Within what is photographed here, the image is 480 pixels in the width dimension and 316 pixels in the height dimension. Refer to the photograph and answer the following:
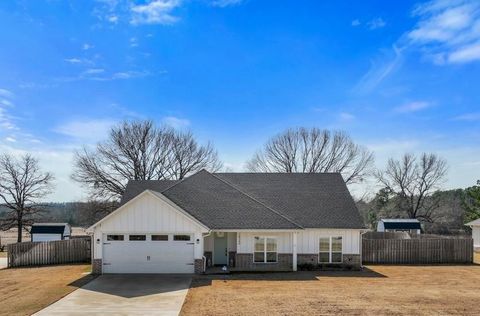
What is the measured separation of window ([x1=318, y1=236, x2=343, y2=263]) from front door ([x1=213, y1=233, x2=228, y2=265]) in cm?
524

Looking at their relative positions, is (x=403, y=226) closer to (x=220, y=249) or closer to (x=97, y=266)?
(x=220, y=249)

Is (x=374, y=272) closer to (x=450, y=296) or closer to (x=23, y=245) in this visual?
(x=450, y=296)

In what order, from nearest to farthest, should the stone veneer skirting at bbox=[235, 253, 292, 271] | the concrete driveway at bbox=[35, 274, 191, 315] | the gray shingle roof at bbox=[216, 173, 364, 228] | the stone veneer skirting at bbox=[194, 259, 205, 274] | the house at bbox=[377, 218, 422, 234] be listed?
the concrete driveway at bbox=[35, 274, 191, 315] < the stone veneer skirting at bbox=[194, 259, 205, 274] < the stone veneer skirting at bbox=[235, 253, 292, 271] < the gray shingle roof at bbox=[216, 173, 364, 228] < the house at bbox=[377, 218, 422, 234]

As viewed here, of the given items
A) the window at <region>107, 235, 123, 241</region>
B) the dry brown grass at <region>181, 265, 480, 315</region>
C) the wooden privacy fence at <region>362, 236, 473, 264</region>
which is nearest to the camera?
the dry brown grass at <region>181, 265, 480, 315</region>

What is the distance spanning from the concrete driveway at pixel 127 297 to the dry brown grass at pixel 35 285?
1.77 ft

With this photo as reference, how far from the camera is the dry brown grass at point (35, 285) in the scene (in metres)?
14.7

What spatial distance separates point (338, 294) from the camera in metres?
16.8

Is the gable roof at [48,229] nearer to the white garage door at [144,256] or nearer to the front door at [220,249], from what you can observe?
the white garage door at [144,256]

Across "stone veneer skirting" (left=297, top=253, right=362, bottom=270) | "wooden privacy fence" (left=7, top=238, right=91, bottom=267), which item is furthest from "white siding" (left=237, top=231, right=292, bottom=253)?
"wooden privacy fence" (left=7, top=238, right=91, bottom=267)

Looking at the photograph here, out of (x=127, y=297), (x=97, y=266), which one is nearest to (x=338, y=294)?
(x=127, y=297)

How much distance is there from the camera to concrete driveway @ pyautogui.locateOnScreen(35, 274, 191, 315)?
14.1 metres

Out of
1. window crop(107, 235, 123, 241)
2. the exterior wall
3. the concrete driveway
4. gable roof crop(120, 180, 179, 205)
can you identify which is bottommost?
the exterior wall

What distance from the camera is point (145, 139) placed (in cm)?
4497

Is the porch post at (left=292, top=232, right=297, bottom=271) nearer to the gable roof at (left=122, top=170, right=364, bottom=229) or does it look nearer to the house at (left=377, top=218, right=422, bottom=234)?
the gable roof at (left=122, top=170, right=364, bottom=229)
